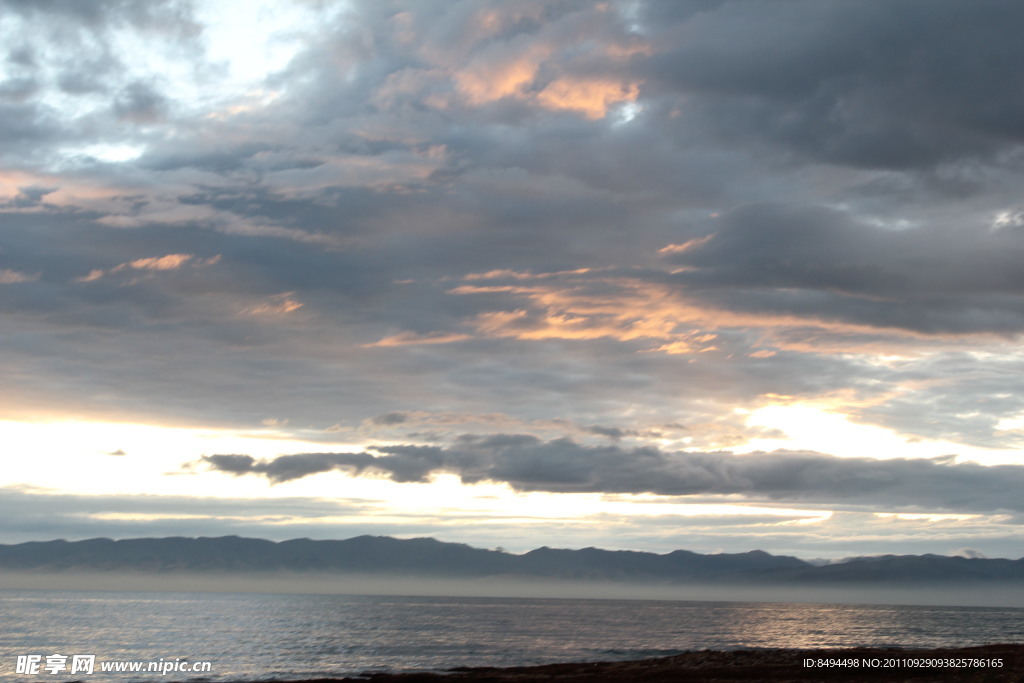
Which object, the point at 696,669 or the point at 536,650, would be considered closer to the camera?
the point at 696,669

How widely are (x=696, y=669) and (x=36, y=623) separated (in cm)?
16722

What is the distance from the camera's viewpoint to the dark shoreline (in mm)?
58300

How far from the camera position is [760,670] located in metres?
62.7

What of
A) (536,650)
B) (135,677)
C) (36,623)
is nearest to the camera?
(135,677)

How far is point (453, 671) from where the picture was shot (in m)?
77.1

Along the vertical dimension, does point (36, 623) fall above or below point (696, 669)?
below

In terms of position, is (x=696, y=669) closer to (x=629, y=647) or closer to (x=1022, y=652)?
(x=1022, y=652)

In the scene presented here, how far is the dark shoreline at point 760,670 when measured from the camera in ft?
191

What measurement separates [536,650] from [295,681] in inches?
1846

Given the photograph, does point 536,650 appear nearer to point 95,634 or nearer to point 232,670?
point 232,670

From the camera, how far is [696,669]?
217 feet

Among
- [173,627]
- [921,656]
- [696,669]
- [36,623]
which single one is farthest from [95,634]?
[921,656]

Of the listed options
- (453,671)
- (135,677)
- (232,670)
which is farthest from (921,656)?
(135,677)

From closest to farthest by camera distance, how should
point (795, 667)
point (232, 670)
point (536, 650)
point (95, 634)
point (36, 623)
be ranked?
1. point (795, 667)
2. point (232, 670)
3. point (536, 650)
4. point (95, 634)
5. point (36, 623)
